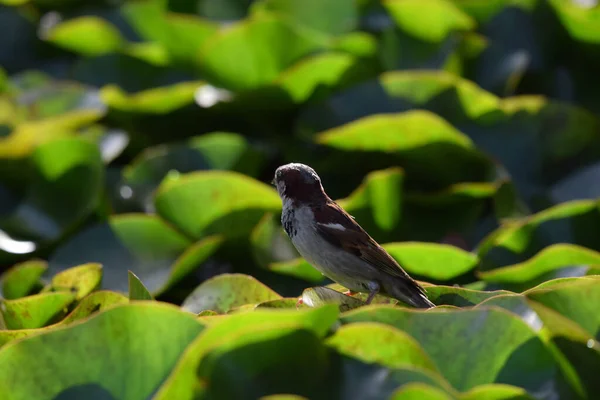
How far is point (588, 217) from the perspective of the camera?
2641 mm

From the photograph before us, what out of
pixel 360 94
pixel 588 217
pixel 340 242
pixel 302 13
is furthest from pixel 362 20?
pixel 340 242

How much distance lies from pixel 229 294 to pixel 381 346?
27.3 inches

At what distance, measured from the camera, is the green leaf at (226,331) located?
1.40 meters

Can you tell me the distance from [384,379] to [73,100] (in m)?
2.32

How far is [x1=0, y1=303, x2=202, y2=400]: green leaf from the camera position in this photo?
5.18ft

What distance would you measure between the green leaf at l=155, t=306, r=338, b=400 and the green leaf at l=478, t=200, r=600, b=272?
119 centimetres

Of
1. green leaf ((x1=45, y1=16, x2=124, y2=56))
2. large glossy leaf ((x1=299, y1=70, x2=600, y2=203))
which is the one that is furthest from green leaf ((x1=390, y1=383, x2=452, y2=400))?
green leaf ((x1=45, y1=16, x2=124, y2=56))

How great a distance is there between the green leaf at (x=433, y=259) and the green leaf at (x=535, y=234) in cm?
10

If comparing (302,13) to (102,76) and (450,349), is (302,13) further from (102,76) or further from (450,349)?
(450,349)

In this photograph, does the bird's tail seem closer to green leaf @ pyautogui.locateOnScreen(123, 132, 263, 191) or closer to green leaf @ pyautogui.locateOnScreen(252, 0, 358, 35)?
green leaf @ pyautogui.locateOnScreen(123, 132, 263, 191)

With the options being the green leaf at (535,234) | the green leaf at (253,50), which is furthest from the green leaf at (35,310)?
the green leaf at (253,50)

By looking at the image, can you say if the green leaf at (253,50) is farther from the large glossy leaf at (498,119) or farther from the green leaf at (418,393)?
the green leaf at (418,393)

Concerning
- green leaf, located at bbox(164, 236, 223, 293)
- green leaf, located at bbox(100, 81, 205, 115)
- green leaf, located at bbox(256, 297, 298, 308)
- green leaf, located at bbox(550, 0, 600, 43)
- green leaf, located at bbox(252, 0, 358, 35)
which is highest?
green leaf, located at bbox(550, 0, 600, 43)

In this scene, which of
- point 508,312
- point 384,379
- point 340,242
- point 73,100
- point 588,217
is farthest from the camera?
point 73,100
